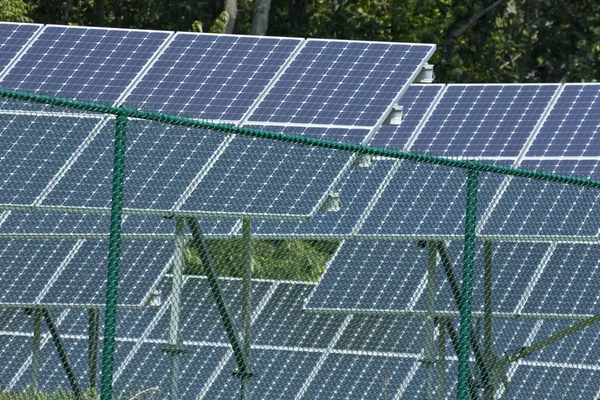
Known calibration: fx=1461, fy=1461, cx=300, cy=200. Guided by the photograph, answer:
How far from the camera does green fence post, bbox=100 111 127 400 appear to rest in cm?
841

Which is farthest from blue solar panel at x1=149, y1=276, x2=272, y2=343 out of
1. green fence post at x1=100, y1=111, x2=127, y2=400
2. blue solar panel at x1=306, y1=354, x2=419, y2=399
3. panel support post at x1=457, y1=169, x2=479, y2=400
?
green fence post at x1=100, y1=111, x2=127, y2=400

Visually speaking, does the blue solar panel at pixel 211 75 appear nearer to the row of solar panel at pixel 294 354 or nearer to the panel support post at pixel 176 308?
the row of solar panel at pixel 294 354

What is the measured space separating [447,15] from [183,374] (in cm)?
2162

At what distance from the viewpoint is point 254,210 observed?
1075 centimetres

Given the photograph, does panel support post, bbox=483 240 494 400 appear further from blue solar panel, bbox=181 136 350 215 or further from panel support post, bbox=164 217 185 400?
panel support post, bbox=164 217 185 400

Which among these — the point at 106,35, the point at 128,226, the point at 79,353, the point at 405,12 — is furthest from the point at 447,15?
the point at 128,226

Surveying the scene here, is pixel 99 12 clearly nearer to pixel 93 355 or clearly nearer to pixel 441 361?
pixel 441 361

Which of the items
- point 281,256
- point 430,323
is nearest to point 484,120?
point 281,256

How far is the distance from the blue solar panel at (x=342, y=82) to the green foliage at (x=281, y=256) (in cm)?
128

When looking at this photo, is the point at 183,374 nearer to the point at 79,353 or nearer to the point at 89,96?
the point at 79,353

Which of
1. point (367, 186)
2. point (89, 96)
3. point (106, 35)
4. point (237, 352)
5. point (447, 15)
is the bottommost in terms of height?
point (237, 352)

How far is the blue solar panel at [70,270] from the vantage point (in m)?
12.7

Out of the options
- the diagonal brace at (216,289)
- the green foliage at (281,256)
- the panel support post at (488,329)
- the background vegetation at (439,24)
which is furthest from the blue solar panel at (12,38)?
the background vegetation at (439,24)

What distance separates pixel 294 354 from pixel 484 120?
4.41m
